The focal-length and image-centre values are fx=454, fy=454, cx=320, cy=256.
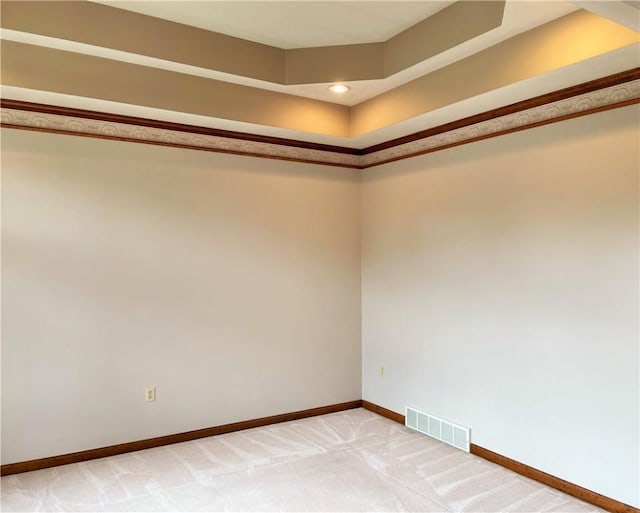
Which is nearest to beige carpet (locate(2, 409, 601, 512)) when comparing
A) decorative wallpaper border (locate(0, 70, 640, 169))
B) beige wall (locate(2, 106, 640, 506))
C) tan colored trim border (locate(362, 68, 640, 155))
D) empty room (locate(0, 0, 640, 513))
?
empty room (locate(0, 0, 640, 513))

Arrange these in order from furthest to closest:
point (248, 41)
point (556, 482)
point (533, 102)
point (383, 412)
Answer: point (383, 412) < point (248, 41) < point (533, 102) < point (556, 482)

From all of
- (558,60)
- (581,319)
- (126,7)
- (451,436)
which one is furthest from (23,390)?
(558,60)

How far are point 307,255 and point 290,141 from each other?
1052 millimetres

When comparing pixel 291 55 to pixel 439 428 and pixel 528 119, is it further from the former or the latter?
pixel 439 428

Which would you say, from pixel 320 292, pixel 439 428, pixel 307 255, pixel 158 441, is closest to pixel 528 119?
pixel 307 255

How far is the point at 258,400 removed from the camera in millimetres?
3980

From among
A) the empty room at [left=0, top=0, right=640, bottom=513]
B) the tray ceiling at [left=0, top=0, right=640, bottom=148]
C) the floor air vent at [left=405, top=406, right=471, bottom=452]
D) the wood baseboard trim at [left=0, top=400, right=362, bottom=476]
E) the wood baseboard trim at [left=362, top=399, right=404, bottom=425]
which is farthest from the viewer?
the wood baseboard trim at [left=362, top=399, right=404, bottom=425]

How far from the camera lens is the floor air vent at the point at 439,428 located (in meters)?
3.46

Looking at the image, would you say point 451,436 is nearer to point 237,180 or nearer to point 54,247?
point 237,180

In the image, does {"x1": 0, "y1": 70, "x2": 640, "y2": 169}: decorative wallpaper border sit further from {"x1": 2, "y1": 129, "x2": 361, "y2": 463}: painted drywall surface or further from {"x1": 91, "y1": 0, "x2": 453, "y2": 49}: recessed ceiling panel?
{"x1": 91, "y1": 0, "x2": 453, "y2": 49}: recessed ceiling panel

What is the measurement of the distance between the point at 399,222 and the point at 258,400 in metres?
2.02

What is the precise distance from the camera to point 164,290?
141 inches

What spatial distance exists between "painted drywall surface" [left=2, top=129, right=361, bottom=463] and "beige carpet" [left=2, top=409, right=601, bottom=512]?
30 centimetres

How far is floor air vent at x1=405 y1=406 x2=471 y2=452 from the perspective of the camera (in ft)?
11.3
